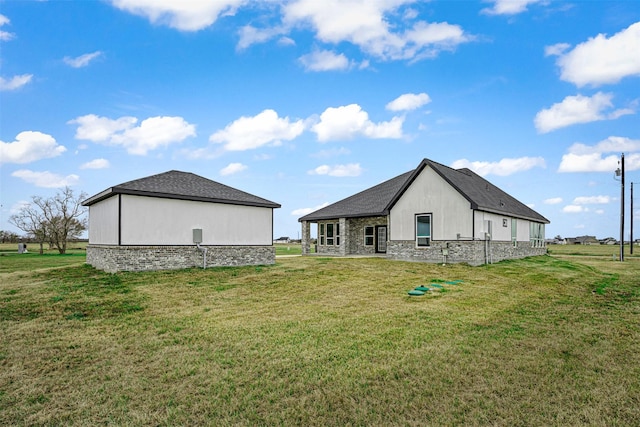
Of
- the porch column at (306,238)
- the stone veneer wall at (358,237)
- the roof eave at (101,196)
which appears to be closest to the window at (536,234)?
the stone veneer wall at (358,237)

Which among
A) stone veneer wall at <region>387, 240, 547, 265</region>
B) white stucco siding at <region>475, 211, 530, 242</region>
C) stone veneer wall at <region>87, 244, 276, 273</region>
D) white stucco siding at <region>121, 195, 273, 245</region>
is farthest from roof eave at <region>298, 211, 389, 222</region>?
stone veneer wall at <region>87, 244, 276, 273</region>

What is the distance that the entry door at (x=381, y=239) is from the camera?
25016 millimetres

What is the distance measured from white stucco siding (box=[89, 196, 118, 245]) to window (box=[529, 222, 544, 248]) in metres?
27.2

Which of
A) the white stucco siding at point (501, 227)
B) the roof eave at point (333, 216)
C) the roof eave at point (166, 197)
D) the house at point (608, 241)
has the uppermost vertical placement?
the roof eave at point (166, 197)

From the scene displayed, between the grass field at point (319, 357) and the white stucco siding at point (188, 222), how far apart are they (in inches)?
173

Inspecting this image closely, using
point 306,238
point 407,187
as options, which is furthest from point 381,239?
point 306,238

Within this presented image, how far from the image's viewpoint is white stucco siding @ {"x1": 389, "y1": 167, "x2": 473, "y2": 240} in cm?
1853

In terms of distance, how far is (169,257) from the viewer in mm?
16016

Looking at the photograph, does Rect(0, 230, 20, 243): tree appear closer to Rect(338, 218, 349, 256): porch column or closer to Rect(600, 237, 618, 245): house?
Rect(338, 218, 349, 256): porch column

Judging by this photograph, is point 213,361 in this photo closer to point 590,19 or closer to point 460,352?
point 460,352

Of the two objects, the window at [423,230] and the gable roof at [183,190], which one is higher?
the gable roof at [183,190]

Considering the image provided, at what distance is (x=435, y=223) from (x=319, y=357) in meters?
15.4

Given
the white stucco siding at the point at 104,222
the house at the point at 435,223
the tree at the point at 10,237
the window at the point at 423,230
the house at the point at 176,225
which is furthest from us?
the tree at the point at 10,237

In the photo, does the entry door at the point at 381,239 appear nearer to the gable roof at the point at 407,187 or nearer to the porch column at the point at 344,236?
the gable roof at the point at 407,187
